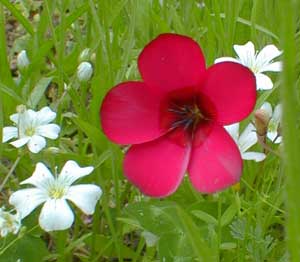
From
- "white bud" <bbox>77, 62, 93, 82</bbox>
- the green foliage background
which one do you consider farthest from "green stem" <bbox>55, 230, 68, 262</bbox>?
"white bud" <bbox>77, 62, 93, 82</bbox>

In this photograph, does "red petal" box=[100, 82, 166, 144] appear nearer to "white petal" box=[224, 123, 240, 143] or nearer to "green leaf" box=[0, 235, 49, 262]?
"white petal" box=[224, 123, 240, 143]

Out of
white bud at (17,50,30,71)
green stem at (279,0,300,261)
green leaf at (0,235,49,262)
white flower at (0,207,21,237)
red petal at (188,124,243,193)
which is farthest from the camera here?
white bud at (17,50,30,71)

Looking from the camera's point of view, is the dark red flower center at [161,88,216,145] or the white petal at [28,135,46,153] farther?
the white petal at [28,135,46,153]

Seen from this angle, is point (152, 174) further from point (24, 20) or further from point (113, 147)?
point (24, 20)

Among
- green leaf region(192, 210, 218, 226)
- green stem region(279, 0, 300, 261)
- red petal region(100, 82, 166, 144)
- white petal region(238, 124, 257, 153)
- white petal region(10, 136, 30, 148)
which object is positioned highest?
green stem region(279, 0, 300, 261)

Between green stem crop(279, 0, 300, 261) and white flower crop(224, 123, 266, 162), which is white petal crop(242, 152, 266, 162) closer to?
white flower crop(224, 123, 266, 162)

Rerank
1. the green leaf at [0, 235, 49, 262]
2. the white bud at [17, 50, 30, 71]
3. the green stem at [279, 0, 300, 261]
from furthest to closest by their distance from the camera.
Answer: the white bud at [17, 50, 30, 71], the green leaf at [0, 235, 49, 262], the green stem at [279, 0, 300, 261]

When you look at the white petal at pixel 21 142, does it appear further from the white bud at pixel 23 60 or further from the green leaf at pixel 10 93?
the white bud at pixel 23 60

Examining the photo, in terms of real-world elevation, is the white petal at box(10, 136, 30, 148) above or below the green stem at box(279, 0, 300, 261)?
below

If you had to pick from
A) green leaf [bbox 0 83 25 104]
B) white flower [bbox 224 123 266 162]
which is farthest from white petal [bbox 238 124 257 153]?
green leaf [bbox 0 83 25 104]
